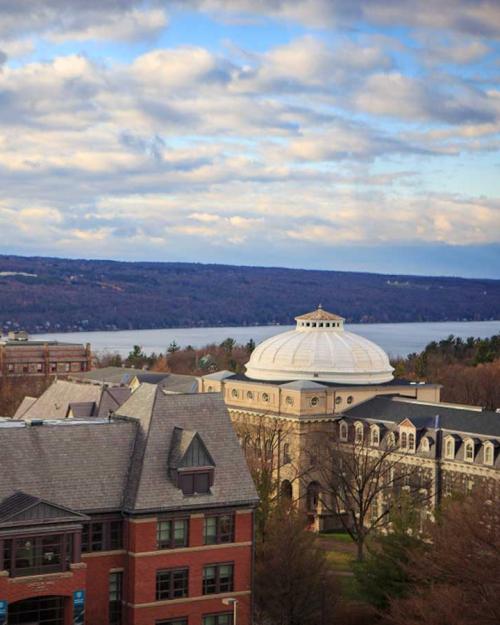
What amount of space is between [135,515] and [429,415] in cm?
4011

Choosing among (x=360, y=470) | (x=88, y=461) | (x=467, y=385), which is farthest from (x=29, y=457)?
(x=467, y=385)

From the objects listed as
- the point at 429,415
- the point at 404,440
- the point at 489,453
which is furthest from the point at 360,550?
the point at 429,415

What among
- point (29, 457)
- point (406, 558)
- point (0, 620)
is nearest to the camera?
point (0, 620)

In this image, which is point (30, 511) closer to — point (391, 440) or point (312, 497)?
point (391, 440)

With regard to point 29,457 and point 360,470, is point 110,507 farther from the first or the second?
point 360,470

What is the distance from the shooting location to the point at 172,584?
50312 millimetres

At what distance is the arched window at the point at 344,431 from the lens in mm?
92562

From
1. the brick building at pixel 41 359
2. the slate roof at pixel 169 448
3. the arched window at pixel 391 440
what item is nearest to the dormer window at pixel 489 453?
the arched window at pixel 391 440

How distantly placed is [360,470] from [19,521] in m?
39.5

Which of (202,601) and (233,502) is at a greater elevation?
(233,502)

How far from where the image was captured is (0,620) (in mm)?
45656

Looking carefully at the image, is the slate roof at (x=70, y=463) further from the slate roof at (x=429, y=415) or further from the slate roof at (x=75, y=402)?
the slate roof at (x=429, y=415)

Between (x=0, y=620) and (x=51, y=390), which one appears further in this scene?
(x=51, y=390)

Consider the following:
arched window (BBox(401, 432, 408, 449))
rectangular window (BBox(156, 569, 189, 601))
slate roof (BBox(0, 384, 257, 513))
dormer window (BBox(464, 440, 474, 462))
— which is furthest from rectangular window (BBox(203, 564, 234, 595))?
arched window (BBox(401, 432, 408, 449))
